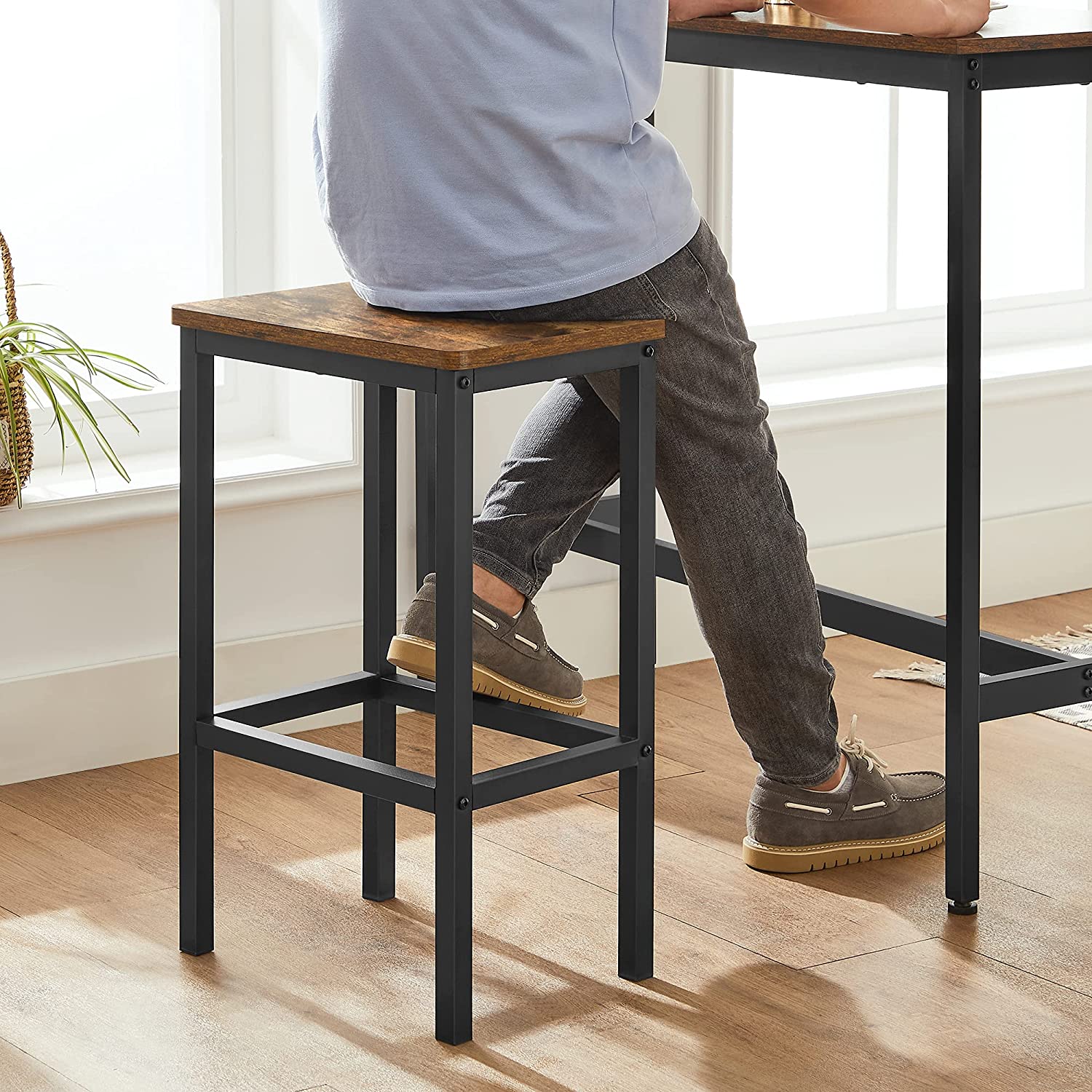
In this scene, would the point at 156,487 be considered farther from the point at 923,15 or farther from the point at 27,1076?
the point at 923,15

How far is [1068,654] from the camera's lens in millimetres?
2789

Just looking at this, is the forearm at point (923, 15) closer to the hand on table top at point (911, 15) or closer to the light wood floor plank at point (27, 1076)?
the hand on table top at point (911, 15)

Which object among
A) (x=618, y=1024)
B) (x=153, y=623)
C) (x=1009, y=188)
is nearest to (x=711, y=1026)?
(x=618, y=1024)

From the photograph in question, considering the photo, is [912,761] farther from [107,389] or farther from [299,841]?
[107,389]

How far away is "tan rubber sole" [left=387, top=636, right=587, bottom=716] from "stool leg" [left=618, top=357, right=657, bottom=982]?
15cm

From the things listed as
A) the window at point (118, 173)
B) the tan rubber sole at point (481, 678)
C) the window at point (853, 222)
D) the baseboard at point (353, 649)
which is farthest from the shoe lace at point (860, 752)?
the window at point (853, 222)

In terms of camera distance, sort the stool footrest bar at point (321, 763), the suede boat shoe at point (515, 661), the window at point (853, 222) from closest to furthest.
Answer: the stool footrest bar at point (321, 763)
the suede boat shoe at point (515, 661)
the window at point (853, 222)

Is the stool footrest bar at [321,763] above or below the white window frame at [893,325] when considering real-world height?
below

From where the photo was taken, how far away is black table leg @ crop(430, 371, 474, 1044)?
1864 millimetres

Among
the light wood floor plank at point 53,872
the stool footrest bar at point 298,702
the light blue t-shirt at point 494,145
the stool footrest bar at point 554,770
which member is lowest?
the light wood floor plank at point 53,872

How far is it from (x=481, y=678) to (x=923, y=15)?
833 mm

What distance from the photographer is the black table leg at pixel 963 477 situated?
215cm

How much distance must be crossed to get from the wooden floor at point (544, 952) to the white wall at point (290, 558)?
0.12 metres

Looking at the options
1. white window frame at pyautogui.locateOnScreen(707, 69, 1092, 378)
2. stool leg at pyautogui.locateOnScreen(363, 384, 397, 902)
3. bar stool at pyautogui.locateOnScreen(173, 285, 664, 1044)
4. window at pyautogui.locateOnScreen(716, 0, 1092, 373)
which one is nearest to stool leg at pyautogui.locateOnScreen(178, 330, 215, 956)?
bar stool at pyautogui.locateOnScreen(173, 285, 664, 1044)
